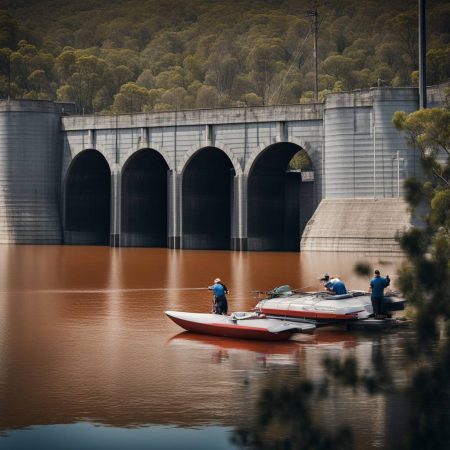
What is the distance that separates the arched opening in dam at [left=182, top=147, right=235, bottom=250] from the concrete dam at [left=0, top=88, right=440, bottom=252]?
118 millimetres

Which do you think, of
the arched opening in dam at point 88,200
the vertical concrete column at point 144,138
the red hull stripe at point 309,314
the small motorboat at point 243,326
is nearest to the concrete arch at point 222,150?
the vertical concrete column at point 144,138

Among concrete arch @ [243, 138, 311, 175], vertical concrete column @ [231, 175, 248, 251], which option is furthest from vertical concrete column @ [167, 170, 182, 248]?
concrete arch @ [243, 138, 311, 175]

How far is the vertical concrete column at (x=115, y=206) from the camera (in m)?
114

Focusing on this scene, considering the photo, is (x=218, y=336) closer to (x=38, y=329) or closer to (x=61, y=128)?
(x=38, y=329)

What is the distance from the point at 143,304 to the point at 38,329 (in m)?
9.86

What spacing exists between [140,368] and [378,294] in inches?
450

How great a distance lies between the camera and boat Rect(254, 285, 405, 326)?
40750 mm

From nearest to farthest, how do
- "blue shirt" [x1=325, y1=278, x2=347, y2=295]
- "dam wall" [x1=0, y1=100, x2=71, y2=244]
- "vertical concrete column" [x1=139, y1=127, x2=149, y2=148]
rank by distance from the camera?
"blue shirt" [x1=325, y1=278, x2=347, y2=295] < "vertical concrete column" [x1=139, y1=127, x2=149, y2=148] < "dam wall" [x1=0, y1=100, x2=71, y2=244]

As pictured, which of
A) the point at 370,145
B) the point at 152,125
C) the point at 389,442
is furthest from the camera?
the point at 152,125

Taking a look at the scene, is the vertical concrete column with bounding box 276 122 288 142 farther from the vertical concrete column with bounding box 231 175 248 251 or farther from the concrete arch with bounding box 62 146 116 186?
the concrete arch with bounding box 62 146 116 186

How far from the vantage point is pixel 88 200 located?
121812mm

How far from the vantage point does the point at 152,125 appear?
112125 millimetres

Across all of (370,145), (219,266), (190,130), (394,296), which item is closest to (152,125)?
(190,130)

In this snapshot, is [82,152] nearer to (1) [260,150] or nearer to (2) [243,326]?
(1) [260,150]
